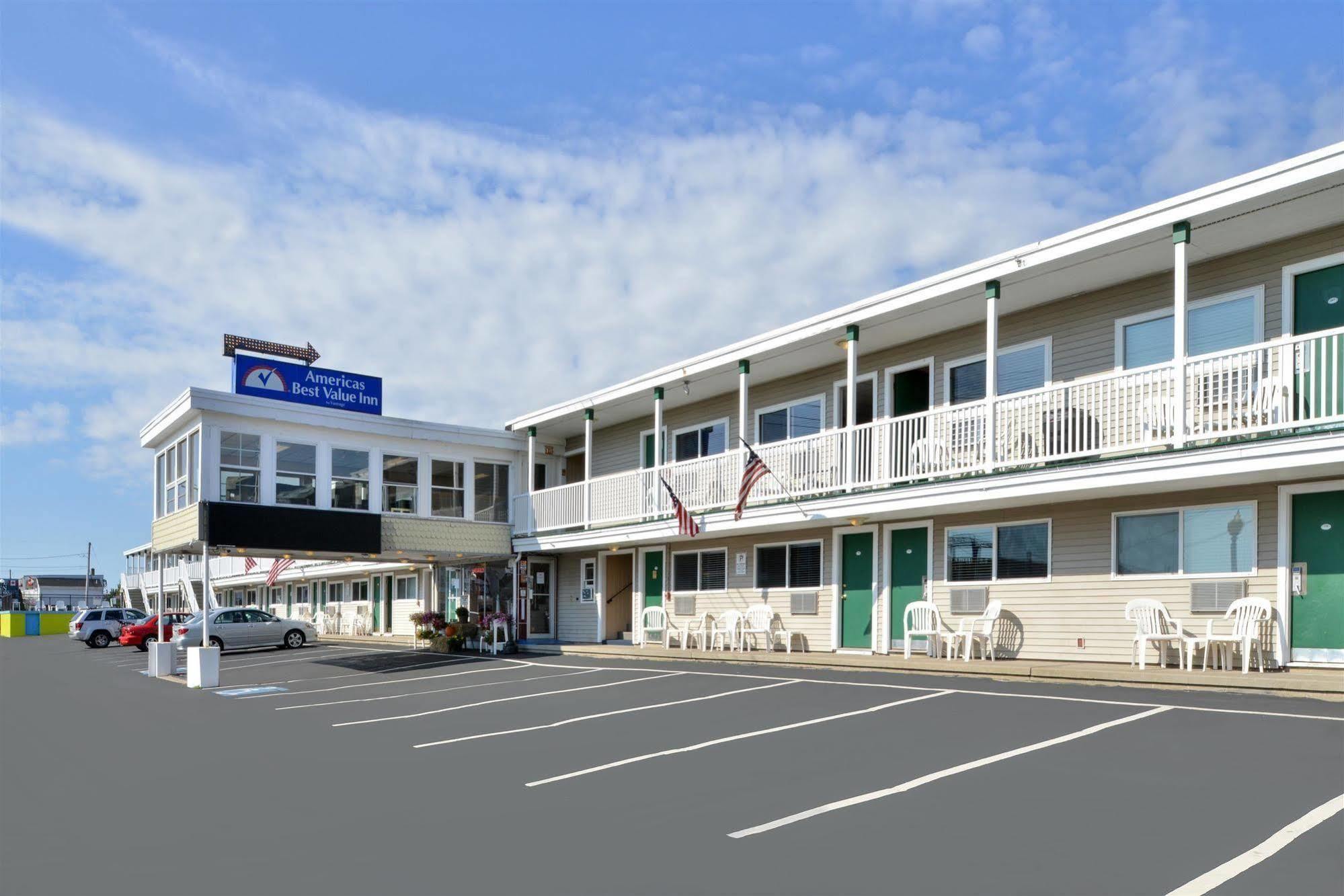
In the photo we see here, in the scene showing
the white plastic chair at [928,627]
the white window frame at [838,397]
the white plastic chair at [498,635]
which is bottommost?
the white plastic chair at [498,635]

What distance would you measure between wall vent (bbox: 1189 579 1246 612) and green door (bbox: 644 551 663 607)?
474 inches

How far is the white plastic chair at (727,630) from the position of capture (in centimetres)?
2008

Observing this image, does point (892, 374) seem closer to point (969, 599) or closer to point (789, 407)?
point (789, 407)

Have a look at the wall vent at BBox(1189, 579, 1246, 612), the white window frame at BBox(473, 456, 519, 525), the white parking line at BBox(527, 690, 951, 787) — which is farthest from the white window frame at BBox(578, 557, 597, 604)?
the wall vent at BBox(1189, 579, 1246, 612)

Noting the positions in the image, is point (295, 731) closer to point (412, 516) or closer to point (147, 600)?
point (412, 516)

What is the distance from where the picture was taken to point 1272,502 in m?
13.3

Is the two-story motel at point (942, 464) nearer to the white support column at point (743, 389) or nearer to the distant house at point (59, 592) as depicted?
the white support column at point (743, 389)

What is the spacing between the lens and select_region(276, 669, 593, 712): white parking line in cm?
1558

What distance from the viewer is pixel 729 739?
34.2ft

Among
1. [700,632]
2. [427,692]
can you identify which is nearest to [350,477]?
[427,692]

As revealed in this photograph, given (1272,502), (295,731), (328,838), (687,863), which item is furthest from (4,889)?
(1272,502)

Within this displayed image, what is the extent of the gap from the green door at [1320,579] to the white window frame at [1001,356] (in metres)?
3.69

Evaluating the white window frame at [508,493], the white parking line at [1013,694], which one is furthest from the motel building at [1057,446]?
the white window frame at [508,493]

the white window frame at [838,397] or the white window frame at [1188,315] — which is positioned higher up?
the white window frame at [1188,315]
